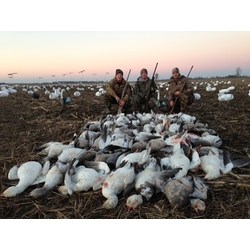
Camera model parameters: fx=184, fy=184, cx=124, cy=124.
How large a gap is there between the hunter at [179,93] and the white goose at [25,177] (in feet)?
17.1

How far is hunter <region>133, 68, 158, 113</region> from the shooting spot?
7410 millimetres

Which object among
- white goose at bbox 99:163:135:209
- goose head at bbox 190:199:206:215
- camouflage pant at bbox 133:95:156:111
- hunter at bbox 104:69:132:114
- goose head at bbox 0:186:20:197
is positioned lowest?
goose head at bbox 0:186:20:197

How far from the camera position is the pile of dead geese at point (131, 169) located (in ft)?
8.07

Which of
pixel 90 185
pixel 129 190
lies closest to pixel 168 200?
pixel 129 190

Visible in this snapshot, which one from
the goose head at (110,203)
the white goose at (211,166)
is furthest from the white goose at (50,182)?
the white goose at (211,166)

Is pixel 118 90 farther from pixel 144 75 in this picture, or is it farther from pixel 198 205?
pixel 198 205

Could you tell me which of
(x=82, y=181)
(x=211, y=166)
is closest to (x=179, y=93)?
(x=211, y=166)

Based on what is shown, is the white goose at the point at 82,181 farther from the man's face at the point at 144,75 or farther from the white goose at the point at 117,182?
the man's face at the point at 144,75

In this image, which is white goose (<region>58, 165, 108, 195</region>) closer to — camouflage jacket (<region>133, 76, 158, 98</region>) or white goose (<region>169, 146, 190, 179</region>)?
white goose (<region>169, 146, 190, 179</region>)

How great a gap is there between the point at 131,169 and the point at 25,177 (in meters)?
1.66

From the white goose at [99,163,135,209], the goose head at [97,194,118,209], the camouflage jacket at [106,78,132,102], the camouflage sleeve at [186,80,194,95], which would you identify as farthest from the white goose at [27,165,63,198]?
the camouflage sleeve at [186,80,194,95]

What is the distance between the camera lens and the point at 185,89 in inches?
271

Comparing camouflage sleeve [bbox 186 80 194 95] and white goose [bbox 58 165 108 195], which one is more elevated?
camouflage sleeve [bbox 186 80 194 95]

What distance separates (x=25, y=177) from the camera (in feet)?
9.38
